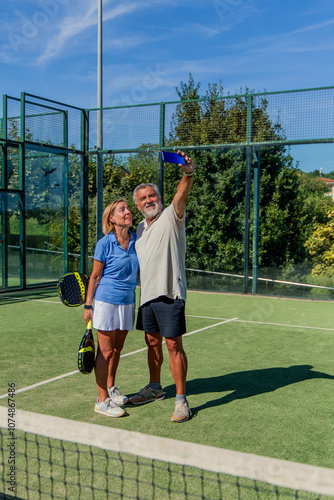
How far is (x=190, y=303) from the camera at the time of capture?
1091 cm

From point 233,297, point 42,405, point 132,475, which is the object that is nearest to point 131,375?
point 42,405

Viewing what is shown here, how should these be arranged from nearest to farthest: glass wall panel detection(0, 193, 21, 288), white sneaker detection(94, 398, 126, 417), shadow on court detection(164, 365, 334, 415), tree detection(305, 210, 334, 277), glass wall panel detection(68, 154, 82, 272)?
1. white sneaker detection(94, 398, 126, 417)
2. shadow on court detection(164, 365, 334, 415)
3. tree detection(305, 210, 334, 277)
4. glass wall panel detection(0, 193, 21, 288)
5. glass wall panel detection(68, 154, 82, 272)

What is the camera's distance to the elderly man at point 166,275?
412 centimetres

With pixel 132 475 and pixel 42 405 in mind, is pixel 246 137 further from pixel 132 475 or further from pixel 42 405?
pixel 132 475

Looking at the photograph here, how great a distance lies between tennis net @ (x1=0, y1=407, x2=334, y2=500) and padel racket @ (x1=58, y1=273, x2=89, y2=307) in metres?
1.25

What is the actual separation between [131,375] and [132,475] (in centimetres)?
227

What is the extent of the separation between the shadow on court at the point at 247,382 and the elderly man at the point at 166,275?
0.57m

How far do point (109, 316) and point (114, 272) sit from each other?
36cm

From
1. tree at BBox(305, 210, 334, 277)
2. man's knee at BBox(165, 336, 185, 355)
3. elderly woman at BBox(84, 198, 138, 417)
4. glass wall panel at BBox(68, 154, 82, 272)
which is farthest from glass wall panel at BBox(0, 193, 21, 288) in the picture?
man's knee at BBox(165, 336, 185, 355)

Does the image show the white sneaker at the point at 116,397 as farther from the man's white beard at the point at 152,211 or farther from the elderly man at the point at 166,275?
the man's white beard at the point at 152,211

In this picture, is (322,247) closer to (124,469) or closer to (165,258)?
(165,258)

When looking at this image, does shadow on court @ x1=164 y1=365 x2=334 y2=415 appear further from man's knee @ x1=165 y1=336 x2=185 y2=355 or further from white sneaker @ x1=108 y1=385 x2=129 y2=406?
man's knee @ x1=165 y1=336 x2=185 y2=355

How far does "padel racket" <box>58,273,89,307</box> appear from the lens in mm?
4727

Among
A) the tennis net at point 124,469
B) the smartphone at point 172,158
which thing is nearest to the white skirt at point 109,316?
the tennis net at point 124,469
